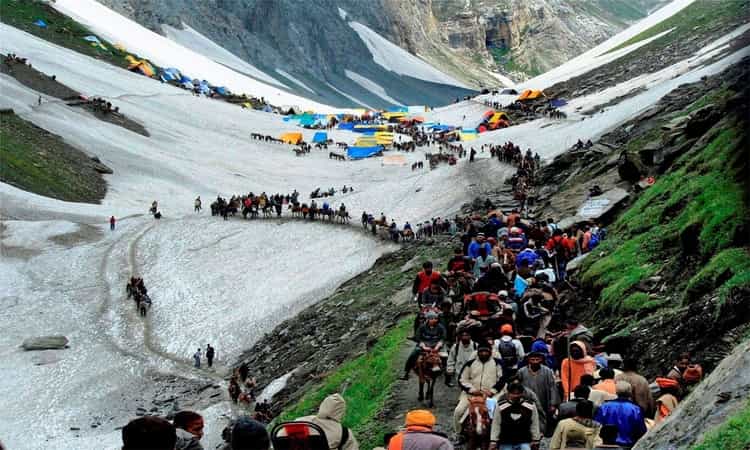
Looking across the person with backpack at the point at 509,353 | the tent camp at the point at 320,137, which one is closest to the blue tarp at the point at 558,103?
the tent camp at the point at 320,137

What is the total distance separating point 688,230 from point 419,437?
30.3 feet

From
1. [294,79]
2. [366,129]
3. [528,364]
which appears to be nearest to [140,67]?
[366,129]

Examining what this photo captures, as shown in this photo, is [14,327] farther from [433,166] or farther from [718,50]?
[718,50]

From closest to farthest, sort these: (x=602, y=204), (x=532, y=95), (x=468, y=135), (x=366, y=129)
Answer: (x=602, y=204) < (x=468, y=135) < (x=532, y=95) < (x=366, y=129)

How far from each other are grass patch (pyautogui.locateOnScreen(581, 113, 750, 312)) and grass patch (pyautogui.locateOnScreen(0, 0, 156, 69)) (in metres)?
80.3

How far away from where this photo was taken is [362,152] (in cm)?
7088

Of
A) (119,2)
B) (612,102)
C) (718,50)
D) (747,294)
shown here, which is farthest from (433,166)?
(119,2)

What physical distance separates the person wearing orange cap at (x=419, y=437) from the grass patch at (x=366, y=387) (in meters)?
5.72

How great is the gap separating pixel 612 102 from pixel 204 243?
3230 centimetres

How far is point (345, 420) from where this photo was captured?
50.5ft

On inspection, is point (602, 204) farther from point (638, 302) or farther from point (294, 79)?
point (294, 79)

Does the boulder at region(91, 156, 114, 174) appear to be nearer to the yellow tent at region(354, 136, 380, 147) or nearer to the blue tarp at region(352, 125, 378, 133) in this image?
the yellow tent at region(354, 136, 380, 147)

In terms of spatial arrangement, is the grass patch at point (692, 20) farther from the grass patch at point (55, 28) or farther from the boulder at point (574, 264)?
the boulder at point (574, 264)

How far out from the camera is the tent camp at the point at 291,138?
7550cm
